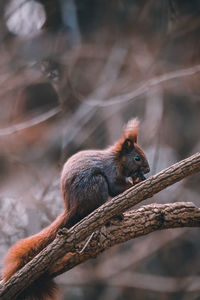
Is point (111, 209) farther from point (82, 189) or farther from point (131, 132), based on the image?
point (131, 132)

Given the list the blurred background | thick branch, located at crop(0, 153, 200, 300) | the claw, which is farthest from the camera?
the blurred background

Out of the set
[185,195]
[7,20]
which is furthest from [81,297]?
[7,20]

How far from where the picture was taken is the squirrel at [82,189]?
2832mm

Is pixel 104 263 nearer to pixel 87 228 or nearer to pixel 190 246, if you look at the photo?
pixel 190 246

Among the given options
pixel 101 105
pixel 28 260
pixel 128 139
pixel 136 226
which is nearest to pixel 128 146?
pixel 128 139

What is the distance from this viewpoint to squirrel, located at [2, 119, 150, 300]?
2.83 meters

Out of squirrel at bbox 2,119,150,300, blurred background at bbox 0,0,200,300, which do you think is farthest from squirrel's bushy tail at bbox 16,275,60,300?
blurred background at bbox 0,0,200,300

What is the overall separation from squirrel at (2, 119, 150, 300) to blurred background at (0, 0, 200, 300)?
2.47 meters

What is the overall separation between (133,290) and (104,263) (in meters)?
1.01

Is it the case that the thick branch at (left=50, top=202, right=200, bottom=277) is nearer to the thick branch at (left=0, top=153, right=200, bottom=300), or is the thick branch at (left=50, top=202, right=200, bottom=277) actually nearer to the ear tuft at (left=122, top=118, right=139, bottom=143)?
the thick branch at (left=0, top=153, right=200, bottom=300)

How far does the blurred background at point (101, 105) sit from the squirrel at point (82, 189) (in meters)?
2.47

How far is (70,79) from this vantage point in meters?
6.45

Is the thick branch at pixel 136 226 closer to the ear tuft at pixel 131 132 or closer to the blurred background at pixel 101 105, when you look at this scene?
the ear tuft at pixel 131 132

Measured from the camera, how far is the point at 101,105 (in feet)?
20.7
